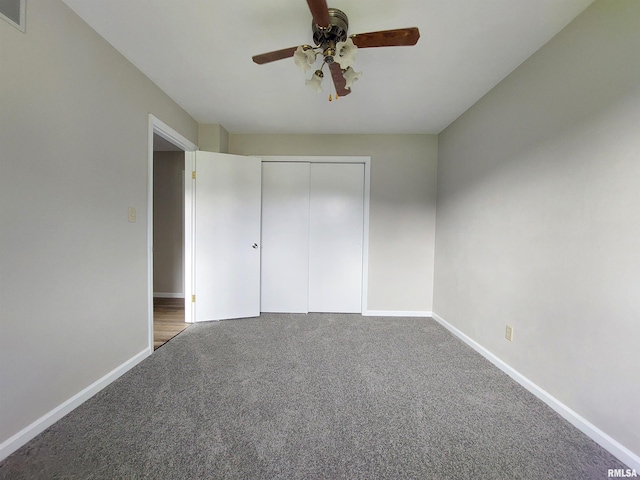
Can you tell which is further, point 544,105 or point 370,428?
point 544,105

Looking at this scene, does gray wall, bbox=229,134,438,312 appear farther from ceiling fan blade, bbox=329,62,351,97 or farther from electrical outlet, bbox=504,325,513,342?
ceiling fan blade, bbox=329,62,351,97

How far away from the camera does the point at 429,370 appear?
1895 millimetres

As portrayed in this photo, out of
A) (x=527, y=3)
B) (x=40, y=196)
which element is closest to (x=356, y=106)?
(x=527, y=3)

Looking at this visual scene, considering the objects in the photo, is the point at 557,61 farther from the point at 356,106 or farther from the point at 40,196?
the point at 40,196

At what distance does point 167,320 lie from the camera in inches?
114

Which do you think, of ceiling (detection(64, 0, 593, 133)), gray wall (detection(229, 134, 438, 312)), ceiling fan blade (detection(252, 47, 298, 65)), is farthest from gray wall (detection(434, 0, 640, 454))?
ceiling fan blade (detection(252, 47, 298, 65))

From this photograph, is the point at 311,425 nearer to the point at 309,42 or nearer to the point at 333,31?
the point at 333,31

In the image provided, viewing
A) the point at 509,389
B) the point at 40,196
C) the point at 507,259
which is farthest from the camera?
the point at 507,259

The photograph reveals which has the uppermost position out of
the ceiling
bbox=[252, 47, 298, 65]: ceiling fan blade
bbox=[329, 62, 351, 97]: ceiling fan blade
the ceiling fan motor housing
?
the ceiling

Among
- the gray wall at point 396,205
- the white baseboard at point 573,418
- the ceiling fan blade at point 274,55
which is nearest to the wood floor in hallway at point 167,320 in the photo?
the gray wall at point 396,205

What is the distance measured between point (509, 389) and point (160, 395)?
7.81ft

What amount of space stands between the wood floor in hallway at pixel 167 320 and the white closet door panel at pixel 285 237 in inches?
38.9

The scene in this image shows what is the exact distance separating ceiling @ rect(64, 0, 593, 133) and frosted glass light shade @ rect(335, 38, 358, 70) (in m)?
0.28

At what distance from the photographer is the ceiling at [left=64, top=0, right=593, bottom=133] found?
136cm
